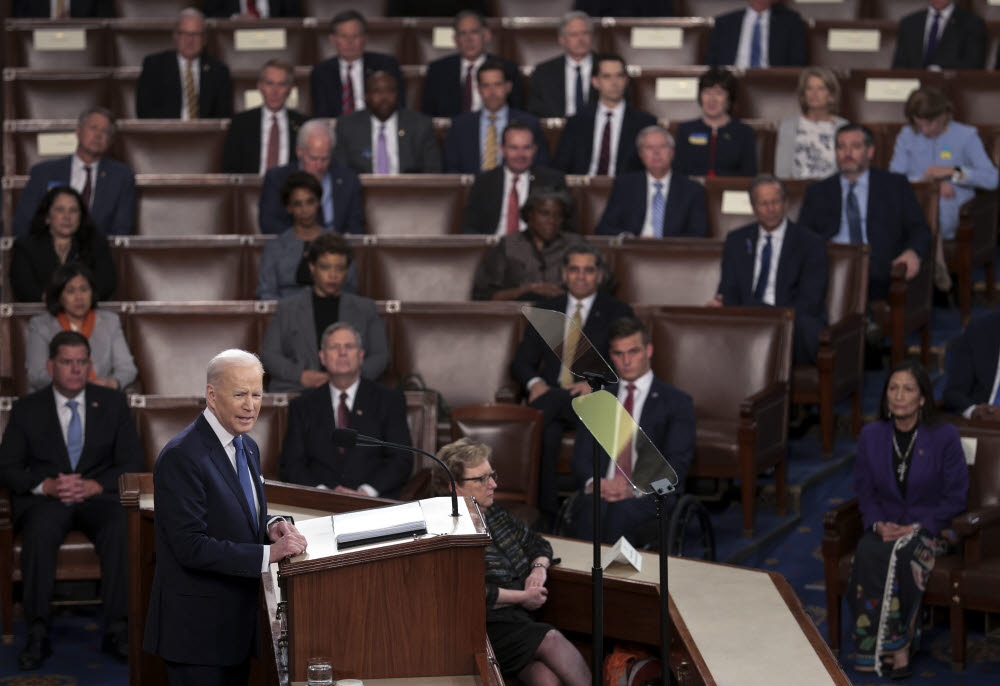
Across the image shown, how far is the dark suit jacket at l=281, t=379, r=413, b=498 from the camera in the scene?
4137 millimetres

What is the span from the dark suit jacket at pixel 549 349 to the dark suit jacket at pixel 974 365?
3.53 ft

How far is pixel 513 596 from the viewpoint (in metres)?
3.16

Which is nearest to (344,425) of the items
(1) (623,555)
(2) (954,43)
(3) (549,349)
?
(3) (549,349)

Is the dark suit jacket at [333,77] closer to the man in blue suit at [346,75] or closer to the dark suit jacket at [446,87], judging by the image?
the man in blue suit at [346,75]

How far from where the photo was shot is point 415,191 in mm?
5812

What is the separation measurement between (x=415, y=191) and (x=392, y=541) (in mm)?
3578

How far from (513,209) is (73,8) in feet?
10.7

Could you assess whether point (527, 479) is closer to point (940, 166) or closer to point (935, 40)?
point (940, 166)

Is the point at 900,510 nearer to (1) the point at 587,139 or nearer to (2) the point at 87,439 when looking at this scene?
(2) the point at 87,439

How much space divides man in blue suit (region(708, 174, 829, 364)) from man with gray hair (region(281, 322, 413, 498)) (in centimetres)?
142

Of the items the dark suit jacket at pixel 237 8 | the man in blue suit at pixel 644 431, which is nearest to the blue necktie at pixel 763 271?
the man in blue suit at pixel 644 431

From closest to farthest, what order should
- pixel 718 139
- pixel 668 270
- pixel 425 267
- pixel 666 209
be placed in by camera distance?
pixel 668 270 → pixel 425 267 → pixel 666 209 → pixel 718 139

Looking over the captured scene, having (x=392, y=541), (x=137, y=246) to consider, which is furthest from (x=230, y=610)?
(x=137, y=246)

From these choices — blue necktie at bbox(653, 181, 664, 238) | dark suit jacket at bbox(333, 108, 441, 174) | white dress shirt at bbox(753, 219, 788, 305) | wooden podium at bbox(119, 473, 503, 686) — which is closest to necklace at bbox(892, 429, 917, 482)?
white dress shirt at bbox(753, 219, 788, 305)
